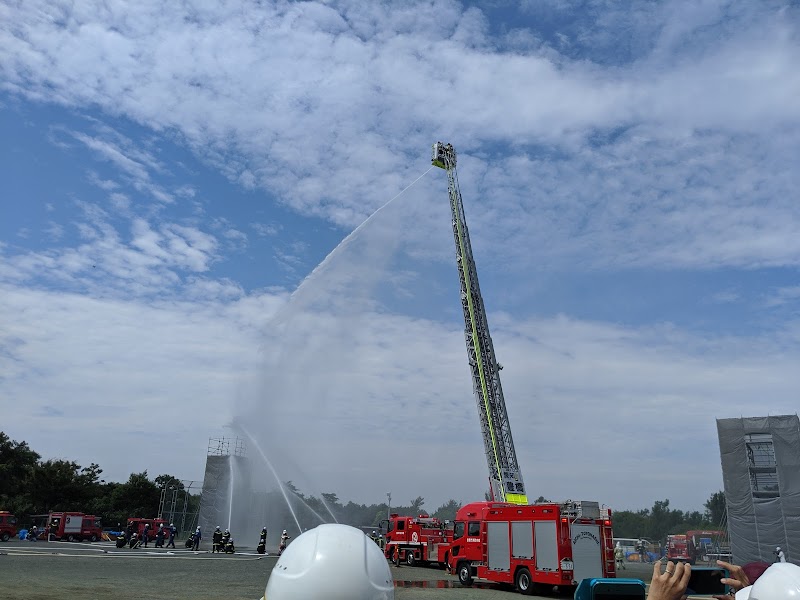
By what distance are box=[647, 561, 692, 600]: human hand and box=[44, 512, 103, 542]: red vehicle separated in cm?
5238

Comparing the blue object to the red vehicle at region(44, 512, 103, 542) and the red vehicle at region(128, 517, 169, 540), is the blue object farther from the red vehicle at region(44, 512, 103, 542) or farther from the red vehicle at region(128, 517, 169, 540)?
the red vehicle at region(44, 512, 103, 542)

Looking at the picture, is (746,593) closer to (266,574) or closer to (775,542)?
(266,574)

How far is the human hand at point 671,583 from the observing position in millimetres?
2973

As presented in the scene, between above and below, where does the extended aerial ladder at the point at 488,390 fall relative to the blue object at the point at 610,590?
above

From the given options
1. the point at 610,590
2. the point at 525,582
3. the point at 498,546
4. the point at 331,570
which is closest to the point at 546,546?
the point at 525,582

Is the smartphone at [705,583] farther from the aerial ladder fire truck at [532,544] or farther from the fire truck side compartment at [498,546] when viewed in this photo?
the fire truck side compartment at [498,546]

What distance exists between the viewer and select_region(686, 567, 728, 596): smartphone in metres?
3.91

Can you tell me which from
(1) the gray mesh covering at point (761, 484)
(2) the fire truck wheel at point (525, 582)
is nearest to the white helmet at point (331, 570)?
(2) the fire truck wheel at point (525, 582)

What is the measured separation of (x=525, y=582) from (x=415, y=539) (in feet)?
33.1

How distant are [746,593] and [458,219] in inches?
1505

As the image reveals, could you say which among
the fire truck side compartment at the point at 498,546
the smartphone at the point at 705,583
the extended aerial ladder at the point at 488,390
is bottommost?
the fire truck side compartment at the point at 498,546

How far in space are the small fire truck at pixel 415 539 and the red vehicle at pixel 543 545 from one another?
267 inches

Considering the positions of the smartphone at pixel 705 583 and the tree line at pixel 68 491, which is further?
the tree line at pixel 68 491

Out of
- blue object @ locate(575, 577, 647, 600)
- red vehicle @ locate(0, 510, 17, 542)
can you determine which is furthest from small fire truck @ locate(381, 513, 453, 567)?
red vehicle @ locate(0, 510, 17, 542)
